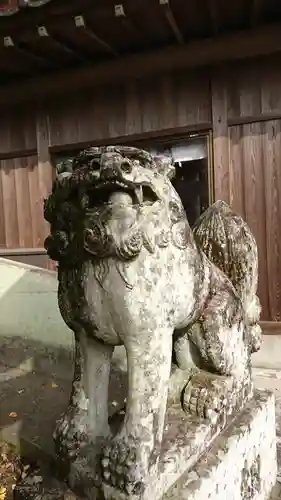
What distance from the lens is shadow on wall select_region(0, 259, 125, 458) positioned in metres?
1.70

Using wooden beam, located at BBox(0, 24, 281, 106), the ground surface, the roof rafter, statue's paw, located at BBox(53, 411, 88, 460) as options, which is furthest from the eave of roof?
statue's paw, located at BBox(53, 411, 88, 460)

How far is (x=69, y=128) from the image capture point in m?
4.32

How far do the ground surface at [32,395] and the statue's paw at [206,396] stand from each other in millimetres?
486

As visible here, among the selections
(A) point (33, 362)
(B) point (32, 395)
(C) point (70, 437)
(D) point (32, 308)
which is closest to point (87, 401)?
(C) point (70, 437)

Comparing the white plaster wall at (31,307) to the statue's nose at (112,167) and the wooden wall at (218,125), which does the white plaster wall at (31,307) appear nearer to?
the wooden wall at (218,125)

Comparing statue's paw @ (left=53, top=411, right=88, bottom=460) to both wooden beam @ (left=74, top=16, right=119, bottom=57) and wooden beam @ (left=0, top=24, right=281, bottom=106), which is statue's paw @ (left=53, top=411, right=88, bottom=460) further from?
wooden beam @ (left=0, top=24, right=281, bottom=106)

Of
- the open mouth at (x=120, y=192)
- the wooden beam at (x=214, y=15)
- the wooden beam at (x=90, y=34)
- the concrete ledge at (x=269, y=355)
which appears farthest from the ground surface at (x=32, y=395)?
the wooden beam at (x=214, y=15)

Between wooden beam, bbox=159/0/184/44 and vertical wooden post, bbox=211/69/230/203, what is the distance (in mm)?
420

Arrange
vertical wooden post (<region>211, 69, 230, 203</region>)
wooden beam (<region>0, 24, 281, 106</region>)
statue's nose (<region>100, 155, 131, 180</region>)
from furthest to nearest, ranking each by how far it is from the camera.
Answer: vertical wooden post (<region>211, 69, 230, 203</region>) < wooden beam (<region>0, 24, 281, 106</region>) < statue's nose (<region>100, 155, 131, 180</region>)

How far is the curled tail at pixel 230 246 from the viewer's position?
1.54 m

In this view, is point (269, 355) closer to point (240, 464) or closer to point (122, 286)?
point (240, 464)

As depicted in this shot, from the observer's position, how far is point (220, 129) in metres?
3.76

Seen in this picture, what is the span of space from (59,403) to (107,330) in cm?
102

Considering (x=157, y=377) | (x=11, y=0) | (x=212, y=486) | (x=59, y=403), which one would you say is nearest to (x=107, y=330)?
(x=157, y=377)
